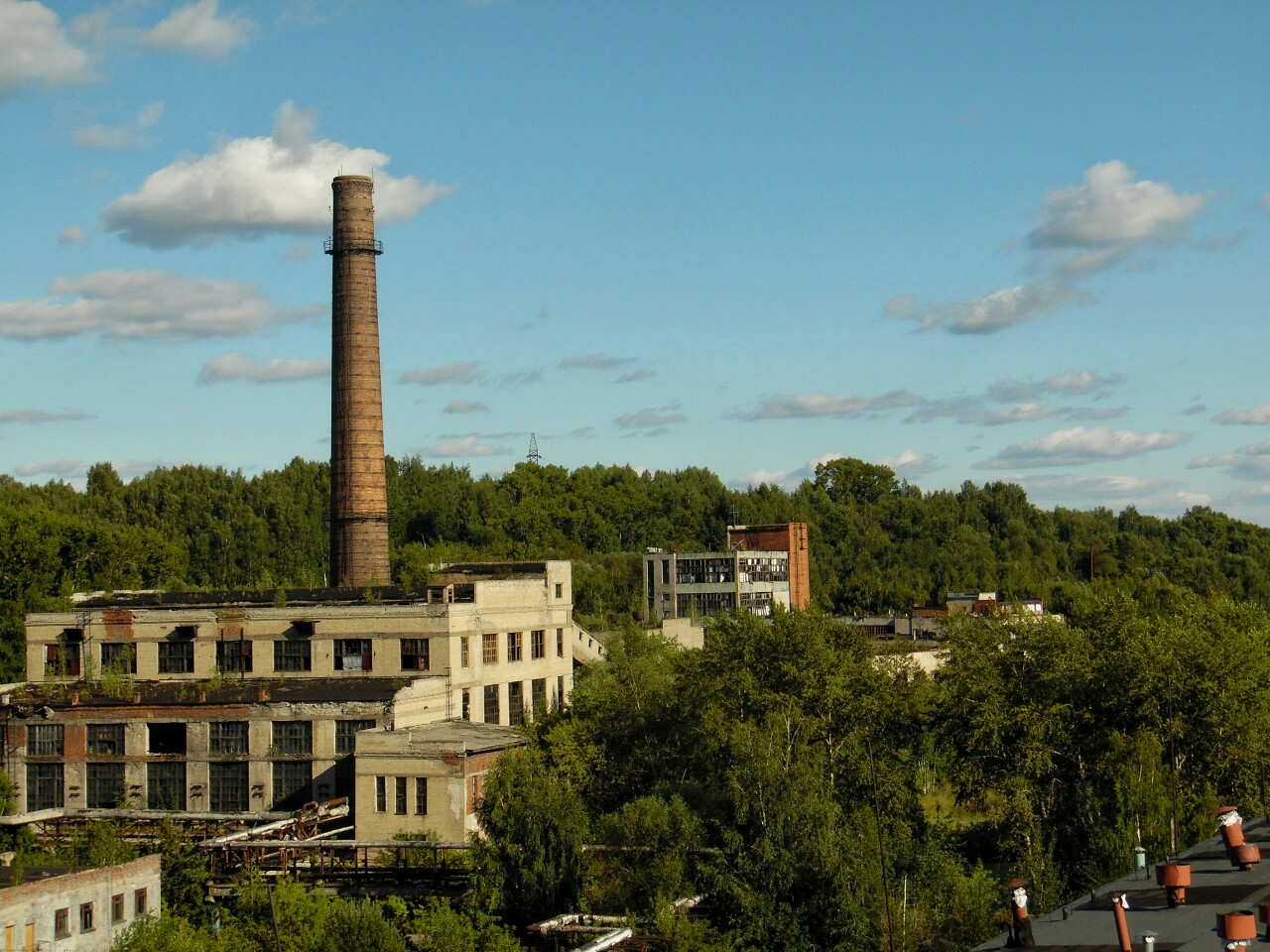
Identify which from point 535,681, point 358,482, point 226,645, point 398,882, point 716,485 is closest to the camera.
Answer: point 398,882

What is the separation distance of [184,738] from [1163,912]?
126ft

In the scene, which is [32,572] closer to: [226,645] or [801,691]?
[226,645]

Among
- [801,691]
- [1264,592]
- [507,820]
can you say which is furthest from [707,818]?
[1264,592]

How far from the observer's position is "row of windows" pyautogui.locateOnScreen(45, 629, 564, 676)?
56250 millimetres

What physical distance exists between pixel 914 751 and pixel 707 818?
50.0 ft

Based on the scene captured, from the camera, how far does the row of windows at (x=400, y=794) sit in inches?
1827

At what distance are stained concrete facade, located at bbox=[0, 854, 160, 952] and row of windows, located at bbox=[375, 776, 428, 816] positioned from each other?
8.33 meters

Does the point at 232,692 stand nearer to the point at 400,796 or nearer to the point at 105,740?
the point at 105,740

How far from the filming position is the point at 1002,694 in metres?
46.5

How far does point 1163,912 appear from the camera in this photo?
22625 millimetres

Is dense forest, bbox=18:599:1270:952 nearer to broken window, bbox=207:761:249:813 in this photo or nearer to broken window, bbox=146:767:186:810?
broken window, bbox=146:767:186:810

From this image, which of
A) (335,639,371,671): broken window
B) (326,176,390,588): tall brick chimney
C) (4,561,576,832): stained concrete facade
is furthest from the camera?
(326,176,390,588): tall brick chimney

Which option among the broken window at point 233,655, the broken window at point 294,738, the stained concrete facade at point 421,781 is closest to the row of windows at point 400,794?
the stained concrete facade at point 421,781

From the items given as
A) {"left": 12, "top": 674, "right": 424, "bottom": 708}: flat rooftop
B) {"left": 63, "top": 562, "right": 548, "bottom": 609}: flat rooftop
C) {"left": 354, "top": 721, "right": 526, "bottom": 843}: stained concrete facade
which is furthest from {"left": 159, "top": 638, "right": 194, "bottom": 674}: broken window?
{"left": 354, "top": 721, "right": 526, "bottom": 843}: stained concrete facade
